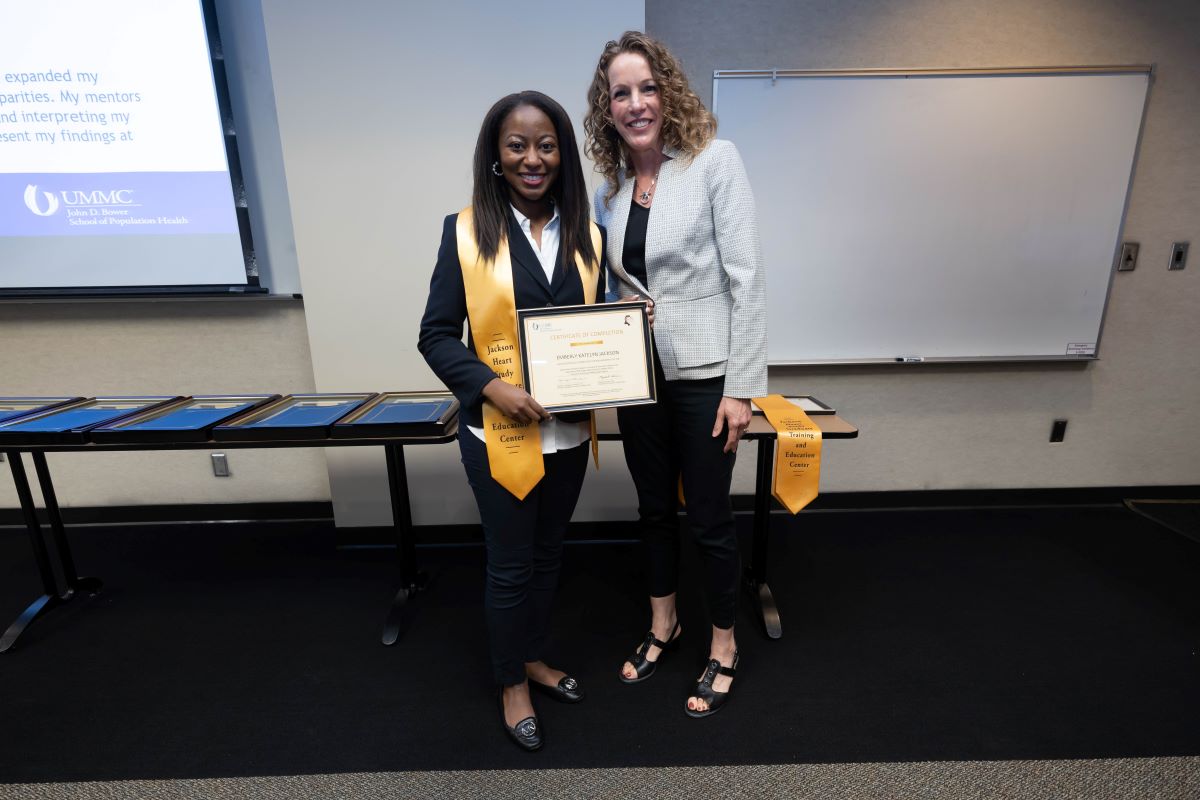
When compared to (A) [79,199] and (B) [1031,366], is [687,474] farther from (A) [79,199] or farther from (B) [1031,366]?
(A) [79,199]

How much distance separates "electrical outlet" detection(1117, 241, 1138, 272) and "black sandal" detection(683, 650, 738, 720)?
2254mm

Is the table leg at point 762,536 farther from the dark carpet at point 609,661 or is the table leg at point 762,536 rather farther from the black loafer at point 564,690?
the black loafer at point 564,690

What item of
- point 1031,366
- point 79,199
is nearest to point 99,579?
point 79,199

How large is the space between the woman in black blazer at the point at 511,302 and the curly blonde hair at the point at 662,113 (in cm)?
20

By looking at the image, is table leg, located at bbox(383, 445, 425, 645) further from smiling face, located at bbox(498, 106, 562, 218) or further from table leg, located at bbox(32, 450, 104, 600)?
table leg, located at bbox(32, 450, 104, 600)

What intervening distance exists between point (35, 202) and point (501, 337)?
7.00ft

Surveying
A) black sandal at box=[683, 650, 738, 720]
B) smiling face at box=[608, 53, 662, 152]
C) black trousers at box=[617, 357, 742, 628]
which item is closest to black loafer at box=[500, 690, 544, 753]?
black sandal at box=[683, 650, 738, 720]

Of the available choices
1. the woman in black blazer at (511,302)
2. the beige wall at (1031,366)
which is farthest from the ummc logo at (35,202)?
the beige wall at (1031,366)

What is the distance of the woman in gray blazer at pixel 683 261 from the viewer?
46.1 inches

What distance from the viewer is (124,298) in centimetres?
218

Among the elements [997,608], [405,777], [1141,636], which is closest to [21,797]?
[405,777]

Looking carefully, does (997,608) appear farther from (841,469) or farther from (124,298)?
(124,298)

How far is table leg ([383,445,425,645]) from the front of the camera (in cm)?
178

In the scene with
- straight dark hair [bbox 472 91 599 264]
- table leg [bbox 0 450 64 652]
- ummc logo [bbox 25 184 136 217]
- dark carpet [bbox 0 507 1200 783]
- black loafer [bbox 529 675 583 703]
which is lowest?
dark carpet [bbox 0 507 1200 783]
